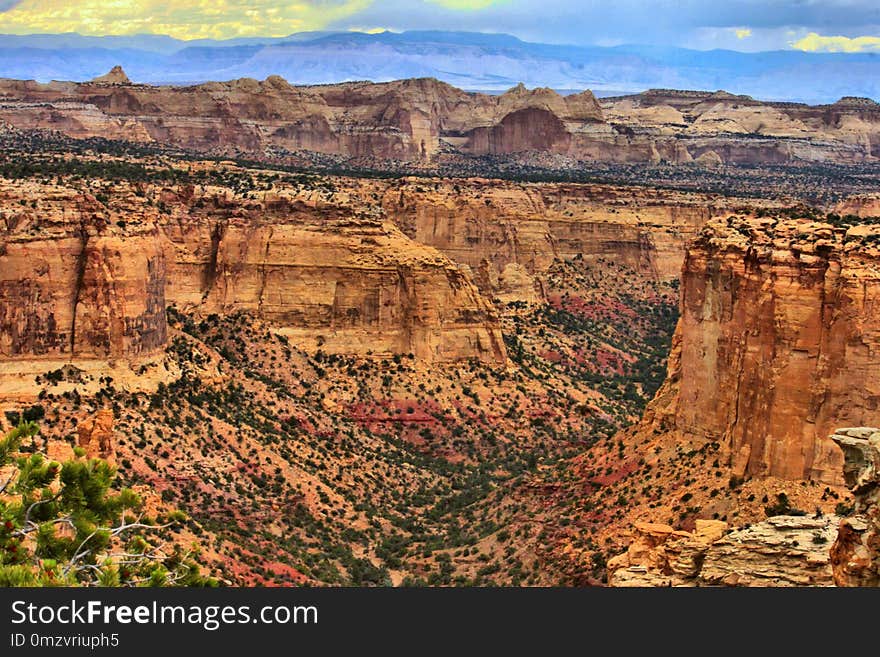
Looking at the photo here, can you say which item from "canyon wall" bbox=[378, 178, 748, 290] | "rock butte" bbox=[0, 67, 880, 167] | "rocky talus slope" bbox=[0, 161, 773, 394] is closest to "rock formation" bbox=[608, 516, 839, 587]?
"rocky talus slope" bbox=[0, 161, 773, 394]

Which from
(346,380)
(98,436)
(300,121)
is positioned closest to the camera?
(98,436)

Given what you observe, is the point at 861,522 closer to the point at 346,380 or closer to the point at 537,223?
the point at 346,380

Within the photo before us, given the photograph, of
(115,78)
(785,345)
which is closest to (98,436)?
(785,345)

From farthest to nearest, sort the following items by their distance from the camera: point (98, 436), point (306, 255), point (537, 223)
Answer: point (537, 223)
point (306, 255)
point (98, 436)

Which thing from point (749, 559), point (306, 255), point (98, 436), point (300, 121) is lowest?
point (98, 436)

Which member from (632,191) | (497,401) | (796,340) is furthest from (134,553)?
(632,191)

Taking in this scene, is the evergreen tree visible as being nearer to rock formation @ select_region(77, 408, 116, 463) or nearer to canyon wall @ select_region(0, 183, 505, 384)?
rock formation @ select_region(77, 408, 116, 463)

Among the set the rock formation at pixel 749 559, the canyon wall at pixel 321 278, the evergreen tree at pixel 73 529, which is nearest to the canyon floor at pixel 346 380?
the canyon wall at pixel 321 278
